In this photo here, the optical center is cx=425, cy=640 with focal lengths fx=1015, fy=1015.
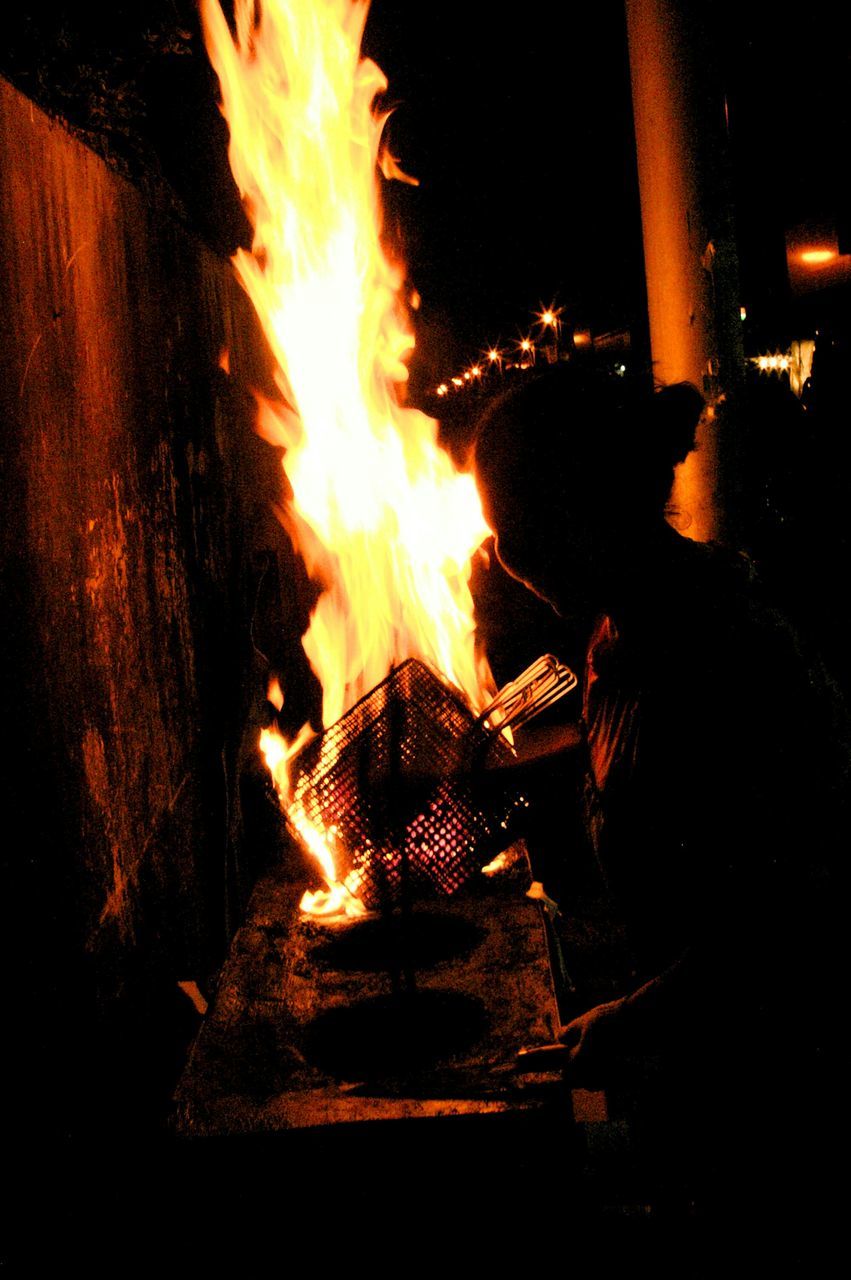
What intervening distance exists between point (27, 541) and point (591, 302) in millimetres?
44086

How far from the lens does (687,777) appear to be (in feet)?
6.24

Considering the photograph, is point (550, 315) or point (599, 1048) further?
point (550, 315)

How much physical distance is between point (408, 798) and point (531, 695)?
1.34 ft

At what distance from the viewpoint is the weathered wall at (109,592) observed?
7.48 ft

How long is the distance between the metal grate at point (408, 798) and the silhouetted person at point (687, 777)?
30cm

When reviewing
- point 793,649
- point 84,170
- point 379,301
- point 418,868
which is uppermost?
point 379,301

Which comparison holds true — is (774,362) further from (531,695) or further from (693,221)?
(531,695)

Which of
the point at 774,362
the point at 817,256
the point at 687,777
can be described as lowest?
the point at 687,777

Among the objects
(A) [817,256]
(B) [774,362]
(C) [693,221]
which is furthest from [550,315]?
(C) [693,221]

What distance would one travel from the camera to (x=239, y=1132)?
2059 mm

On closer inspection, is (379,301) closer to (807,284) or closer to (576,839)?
(576,839)

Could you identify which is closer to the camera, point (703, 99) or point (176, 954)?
point (176, 954)

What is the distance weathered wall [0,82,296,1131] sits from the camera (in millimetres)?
2279

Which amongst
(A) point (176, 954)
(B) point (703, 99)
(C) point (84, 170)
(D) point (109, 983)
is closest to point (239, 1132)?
(D) point (109, 983)
